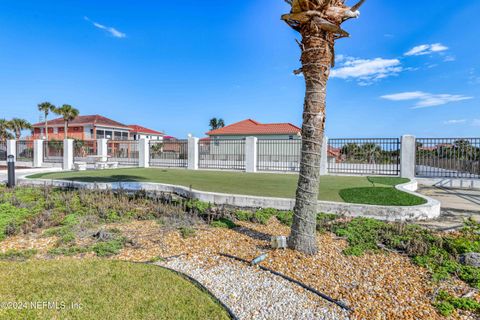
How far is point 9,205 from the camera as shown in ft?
24.2

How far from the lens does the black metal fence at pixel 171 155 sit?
20312 millimetres

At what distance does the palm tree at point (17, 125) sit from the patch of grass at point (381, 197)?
55.7 metres

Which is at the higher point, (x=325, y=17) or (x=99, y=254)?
(x=325, y=17)

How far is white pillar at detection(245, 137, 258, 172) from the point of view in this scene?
16905mm

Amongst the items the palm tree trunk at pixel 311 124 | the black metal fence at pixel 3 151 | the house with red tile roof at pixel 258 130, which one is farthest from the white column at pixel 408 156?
the black metal fence at pixel 3 151

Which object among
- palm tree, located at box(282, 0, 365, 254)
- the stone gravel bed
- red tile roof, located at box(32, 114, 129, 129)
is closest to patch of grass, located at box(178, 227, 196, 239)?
the stone gravel bed

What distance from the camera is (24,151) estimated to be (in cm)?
2314

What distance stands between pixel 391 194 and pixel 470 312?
5.29m

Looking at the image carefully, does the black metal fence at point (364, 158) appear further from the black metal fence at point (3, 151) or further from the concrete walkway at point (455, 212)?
the black metal fence at point (3, 151)

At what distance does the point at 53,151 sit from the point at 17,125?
34.5 m

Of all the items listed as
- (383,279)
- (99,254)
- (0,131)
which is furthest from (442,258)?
(0,131)

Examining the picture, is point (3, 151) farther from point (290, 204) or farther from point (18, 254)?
point (290, 204)

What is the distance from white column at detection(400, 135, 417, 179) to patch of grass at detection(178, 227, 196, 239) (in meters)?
12.1

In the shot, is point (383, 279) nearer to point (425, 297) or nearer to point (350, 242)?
point (425, 297)
